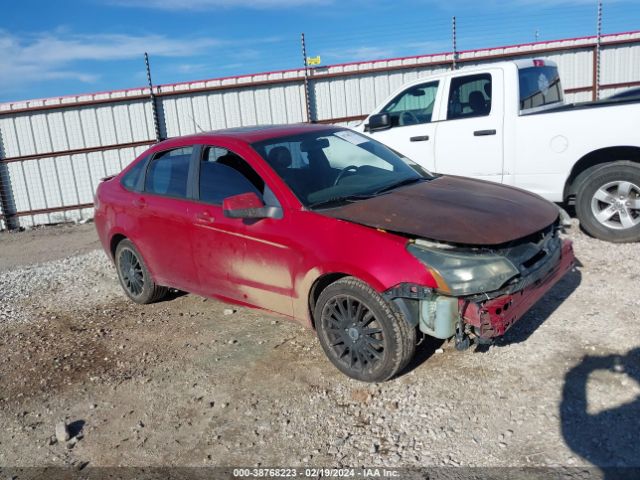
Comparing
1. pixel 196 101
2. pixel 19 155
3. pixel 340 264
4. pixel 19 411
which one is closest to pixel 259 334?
pixel 340 264

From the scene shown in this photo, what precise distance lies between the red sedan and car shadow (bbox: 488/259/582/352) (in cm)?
57

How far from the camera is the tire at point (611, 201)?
5914 mm

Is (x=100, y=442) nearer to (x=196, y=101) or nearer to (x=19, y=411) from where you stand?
(x=19, y=411)

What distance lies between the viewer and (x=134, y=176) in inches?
217

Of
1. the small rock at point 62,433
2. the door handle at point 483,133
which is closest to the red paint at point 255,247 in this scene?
the small rock at point 62,433

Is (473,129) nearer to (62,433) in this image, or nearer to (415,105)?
(415,105)

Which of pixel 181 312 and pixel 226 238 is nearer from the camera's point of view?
pixel 226 238

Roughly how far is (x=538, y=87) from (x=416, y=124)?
5.00 ft

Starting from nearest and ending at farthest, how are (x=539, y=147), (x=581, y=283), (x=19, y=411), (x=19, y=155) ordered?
(x=19, y=411)
(x=581, y=283)
(x=539, y=147)
(x=19, y=155)

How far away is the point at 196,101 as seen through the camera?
1216cm

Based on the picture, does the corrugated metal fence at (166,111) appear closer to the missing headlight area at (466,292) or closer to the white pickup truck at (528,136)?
the white pickup truck at (528,136)

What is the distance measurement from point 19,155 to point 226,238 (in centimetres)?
956

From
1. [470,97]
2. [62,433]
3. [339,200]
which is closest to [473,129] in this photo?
[470,97]

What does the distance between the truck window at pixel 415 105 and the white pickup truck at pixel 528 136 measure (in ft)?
0.04
